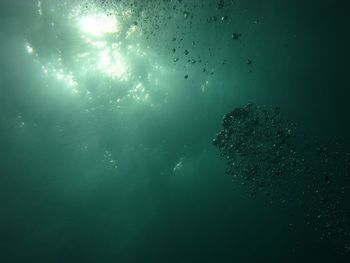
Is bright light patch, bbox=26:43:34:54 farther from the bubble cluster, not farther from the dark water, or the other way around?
the bubble cluster

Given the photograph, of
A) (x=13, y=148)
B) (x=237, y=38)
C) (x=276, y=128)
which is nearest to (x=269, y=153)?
(x=276, y=128)

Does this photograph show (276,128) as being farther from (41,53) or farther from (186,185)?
(41,53)

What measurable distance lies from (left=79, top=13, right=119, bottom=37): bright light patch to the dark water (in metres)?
0.04

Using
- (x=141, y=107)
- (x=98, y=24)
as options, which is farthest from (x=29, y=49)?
(x=141, y=107)

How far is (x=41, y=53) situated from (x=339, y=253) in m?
21.2

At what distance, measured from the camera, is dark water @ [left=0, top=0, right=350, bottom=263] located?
1200 centimetres

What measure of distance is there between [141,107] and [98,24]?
147 inches

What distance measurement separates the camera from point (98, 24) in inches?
464

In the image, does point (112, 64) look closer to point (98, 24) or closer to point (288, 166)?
point (98, 24)

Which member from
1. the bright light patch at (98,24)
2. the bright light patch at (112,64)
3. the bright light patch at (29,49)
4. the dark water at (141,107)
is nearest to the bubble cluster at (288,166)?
the dark water at (141,107)

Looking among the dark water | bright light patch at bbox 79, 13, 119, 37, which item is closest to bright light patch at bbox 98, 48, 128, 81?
the dark water

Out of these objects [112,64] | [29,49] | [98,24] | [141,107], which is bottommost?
[141,107]

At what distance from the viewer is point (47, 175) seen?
47.2ft

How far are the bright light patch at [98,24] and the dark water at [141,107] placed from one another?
0.04 metres
